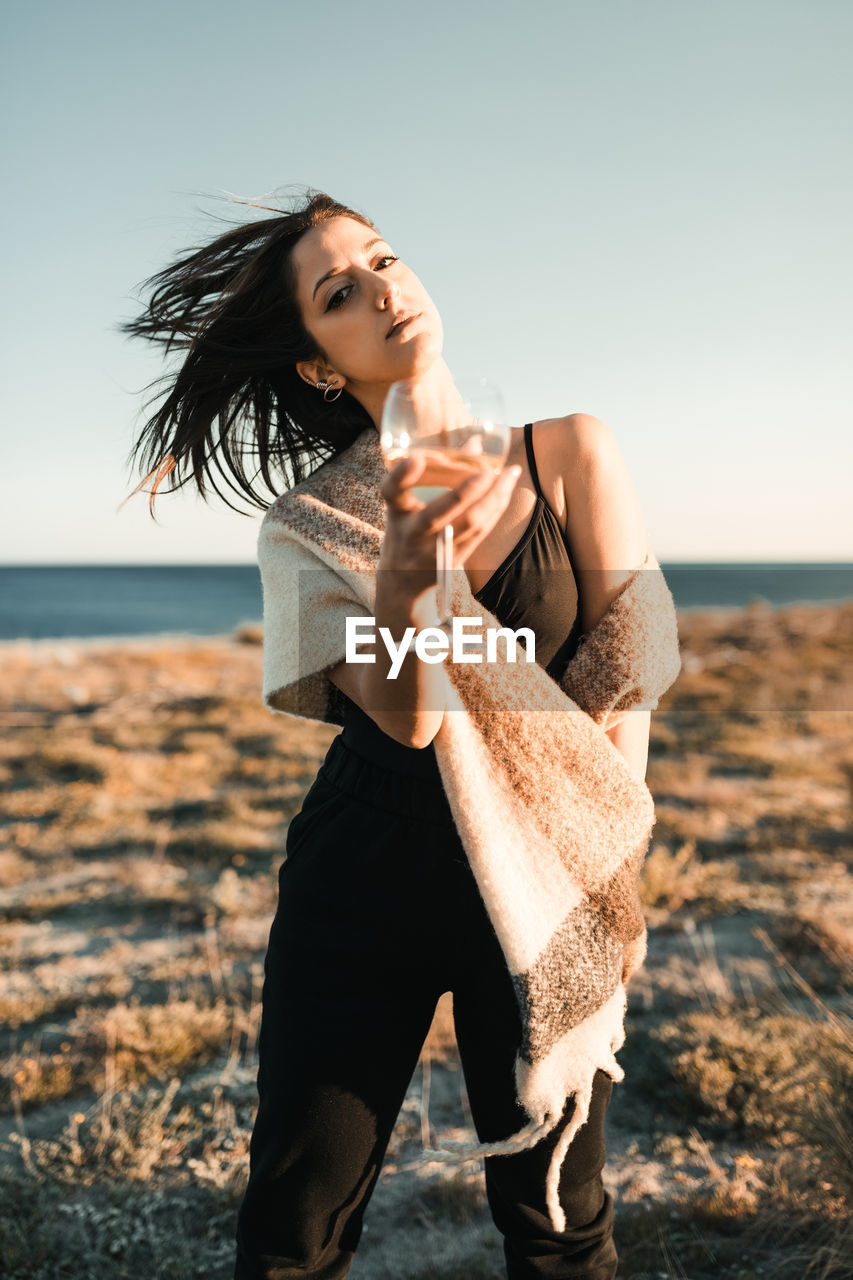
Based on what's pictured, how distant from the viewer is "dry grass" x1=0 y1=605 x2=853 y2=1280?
2.68 m

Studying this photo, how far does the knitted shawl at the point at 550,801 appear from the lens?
156 centimetres

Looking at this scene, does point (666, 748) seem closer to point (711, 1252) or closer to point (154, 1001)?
point (154, 1001)

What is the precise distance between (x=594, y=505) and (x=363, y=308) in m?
0.66

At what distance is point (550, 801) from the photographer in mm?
1631

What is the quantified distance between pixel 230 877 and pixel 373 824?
13.4 ft

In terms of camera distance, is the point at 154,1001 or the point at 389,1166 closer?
the point at 389,1166

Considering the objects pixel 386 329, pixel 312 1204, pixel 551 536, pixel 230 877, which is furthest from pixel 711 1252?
pixel 230 877

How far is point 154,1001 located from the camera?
14.0ft

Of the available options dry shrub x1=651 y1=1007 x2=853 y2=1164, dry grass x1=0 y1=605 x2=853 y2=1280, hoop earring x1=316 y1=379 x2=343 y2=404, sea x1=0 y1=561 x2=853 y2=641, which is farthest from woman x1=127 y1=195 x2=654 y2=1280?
sea x1=0 y1=561 x2=853 y2=641

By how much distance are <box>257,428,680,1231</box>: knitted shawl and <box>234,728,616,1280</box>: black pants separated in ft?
0.29

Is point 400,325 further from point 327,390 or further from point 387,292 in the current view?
point 327,390

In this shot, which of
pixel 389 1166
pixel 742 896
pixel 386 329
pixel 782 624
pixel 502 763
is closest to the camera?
pixel 502 763

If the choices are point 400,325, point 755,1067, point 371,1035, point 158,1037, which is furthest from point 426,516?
point 158,1037

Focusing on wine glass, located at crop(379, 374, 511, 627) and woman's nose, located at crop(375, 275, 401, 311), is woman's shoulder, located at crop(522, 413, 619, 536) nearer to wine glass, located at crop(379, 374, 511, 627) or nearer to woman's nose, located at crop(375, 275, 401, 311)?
woman's nose, located at crop(375, 275, 401, 311)
